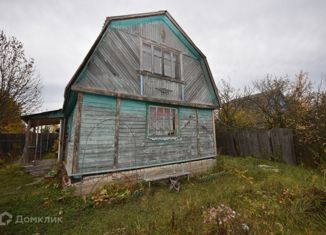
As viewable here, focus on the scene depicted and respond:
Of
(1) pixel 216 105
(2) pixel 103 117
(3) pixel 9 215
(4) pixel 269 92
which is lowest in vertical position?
(3) pixel 9 215

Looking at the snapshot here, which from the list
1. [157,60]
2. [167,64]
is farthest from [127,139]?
[167,64]

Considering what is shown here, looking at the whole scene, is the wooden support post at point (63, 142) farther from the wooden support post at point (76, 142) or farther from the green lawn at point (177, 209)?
the wooden support post at point (76, 142)

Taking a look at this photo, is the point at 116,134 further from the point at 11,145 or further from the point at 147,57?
the point at 11,145

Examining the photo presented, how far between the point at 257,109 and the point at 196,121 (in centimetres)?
904

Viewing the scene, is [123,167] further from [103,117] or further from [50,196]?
[50,196]

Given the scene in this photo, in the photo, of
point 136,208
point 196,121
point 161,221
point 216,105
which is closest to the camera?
point 161,221

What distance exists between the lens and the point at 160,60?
7.65m

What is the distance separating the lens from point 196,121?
8.52m

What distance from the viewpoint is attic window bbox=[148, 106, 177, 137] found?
689cm

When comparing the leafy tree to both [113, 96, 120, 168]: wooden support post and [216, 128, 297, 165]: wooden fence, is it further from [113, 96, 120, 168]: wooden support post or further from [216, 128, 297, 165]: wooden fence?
[113, 96, 120, 168]: wooden support post

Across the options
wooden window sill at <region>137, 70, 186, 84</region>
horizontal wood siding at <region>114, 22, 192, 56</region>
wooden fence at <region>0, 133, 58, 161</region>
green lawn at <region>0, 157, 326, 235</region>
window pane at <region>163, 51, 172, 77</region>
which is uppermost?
horizontal wood siding at <region>114, 22, 192, 56</region>

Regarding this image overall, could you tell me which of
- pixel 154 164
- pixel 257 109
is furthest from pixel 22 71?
pixel 257 109

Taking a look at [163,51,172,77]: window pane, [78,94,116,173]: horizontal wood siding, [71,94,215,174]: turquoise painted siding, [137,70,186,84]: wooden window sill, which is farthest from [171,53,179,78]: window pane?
[78,94,116,173]: horizontal wood siding

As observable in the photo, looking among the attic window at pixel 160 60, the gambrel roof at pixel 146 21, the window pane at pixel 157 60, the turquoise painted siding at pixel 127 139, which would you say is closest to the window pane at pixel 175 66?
the attic window at pixel 160 60
